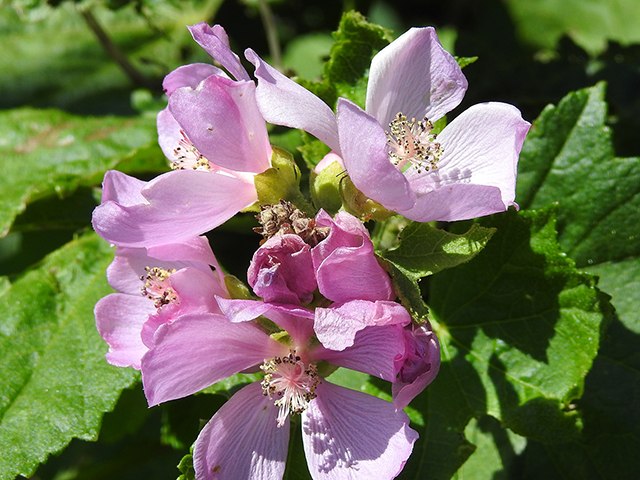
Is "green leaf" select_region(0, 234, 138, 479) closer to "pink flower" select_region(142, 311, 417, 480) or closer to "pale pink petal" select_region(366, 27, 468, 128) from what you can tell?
"pink flower" select_region(142, 311, 417, 480)

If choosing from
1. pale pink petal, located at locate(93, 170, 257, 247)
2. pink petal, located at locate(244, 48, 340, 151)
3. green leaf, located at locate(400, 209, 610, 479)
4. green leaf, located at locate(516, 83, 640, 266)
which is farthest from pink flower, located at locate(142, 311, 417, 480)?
green leaf, located at locate(516, 83, 640, 266)

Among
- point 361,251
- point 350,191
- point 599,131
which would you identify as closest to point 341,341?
point 361,251

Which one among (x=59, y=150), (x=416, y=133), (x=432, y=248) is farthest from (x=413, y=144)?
(x=59, y=150)

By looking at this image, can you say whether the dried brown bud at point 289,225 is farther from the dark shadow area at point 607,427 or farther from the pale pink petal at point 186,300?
the dark shadow area at point 607,427

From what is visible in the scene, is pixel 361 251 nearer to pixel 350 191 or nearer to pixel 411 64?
pixel 350 191

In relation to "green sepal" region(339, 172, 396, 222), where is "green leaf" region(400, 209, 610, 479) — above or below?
below
